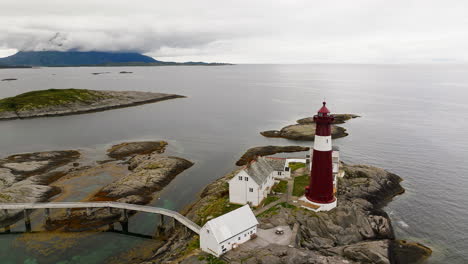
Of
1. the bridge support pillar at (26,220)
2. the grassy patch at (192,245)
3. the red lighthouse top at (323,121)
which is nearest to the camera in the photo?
the grassy patch at (192,245)

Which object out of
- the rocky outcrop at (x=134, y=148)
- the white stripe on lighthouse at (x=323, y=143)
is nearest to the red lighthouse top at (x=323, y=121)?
the white stripe on lighthouse at (x=323, y=143)

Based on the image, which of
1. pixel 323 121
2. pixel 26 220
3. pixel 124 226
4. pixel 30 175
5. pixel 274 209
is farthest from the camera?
pixel 30 175

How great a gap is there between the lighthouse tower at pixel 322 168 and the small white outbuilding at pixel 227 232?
987 centimetres

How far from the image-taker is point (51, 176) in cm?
5788

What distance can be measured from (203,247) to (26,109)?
120577 millimetres

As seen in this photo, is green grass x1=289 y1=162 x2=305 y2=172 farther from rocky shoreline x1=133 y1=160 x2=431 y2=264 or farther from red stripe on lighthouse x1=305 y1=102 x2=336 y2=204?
red stripe on lighthouse x1=305 y1=102 x2=336 y2=204

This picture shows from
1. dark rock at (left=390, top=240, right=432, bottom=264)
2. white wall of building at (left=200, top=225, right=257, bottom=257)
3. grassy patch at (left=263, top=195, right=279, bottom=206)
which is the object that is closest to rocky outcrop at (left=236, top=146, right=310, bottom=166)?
grassy patch at (left=263, top=195, right=279, bottom=206)

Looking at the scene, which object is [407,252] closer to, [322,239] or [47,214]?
[322,239]

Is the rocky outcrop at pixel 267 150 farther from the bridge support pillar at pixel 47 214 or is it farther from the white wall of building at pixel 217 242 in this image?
the bridge support pillar at pixel 47 214

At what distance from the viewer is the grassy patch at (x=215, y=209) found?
1467 inches

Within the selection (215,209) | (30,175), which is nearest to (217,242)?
(215,209)

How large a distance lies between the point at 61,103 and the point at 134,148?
245 ft

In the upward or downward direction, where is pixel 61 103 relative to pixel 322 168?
upward

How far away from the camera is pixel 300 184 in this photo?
44.4 meters
